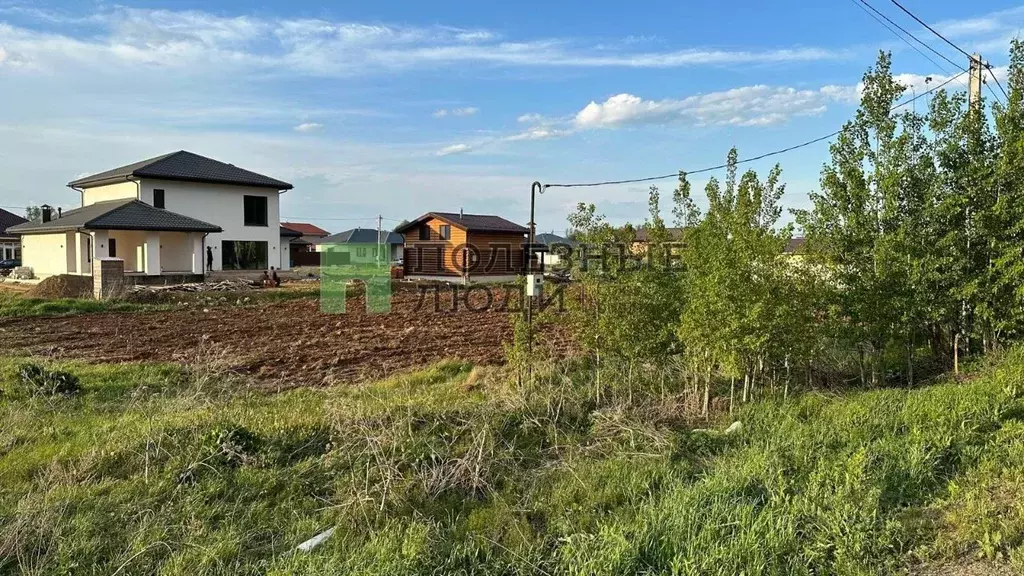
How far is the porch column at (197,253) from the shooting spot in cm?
2452

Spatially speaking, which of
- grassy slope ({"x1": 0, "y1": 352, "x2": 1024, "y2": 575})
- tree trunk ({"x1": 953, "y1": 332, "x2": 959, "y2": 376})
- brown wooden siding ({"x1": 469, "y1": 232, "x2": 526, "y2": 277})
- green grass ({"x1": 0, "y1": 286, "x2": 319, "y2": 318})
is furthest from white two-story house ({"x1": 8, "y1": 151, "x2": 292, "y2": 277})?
tree trunk ({"x1": 953, "y1": 332, "x2": 959, "y2": 376})

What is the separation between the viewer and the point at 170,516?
12.7ft

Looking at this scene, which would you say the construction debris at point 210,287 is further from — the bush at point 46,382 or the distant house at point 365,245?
the distant house at point 365,245

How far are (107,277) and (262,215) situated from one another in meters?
10.9

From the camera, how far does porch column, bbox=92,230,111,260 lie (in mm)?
21844

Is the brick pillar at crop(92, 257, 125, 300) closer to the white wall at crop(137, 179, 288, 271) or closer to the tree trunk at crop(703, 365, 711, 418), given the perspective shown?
the white wall at crop(137, 179, 288, 271)

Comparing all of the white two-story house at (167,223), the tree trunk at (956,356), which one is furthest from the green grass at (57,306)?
the tree trunk at (956,356)

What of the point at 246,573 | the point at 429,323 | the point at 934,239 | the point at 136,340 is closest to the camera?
the point at 246,573

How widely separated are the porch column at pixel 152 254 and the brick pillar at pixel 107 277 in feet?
14.4

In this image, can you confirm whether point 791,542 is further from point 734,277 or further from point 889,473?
point 734,277

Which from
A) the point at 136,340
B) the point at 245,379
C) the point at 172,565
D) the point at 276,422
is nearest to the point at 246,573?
the point at 172,565

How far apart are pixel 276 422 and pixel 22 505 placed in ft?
6.53

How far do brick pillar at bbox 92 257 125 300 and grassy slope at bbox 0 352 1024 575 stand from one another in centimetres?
1332

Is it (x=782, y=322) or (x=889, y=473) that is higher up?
(x=782, y=322)
